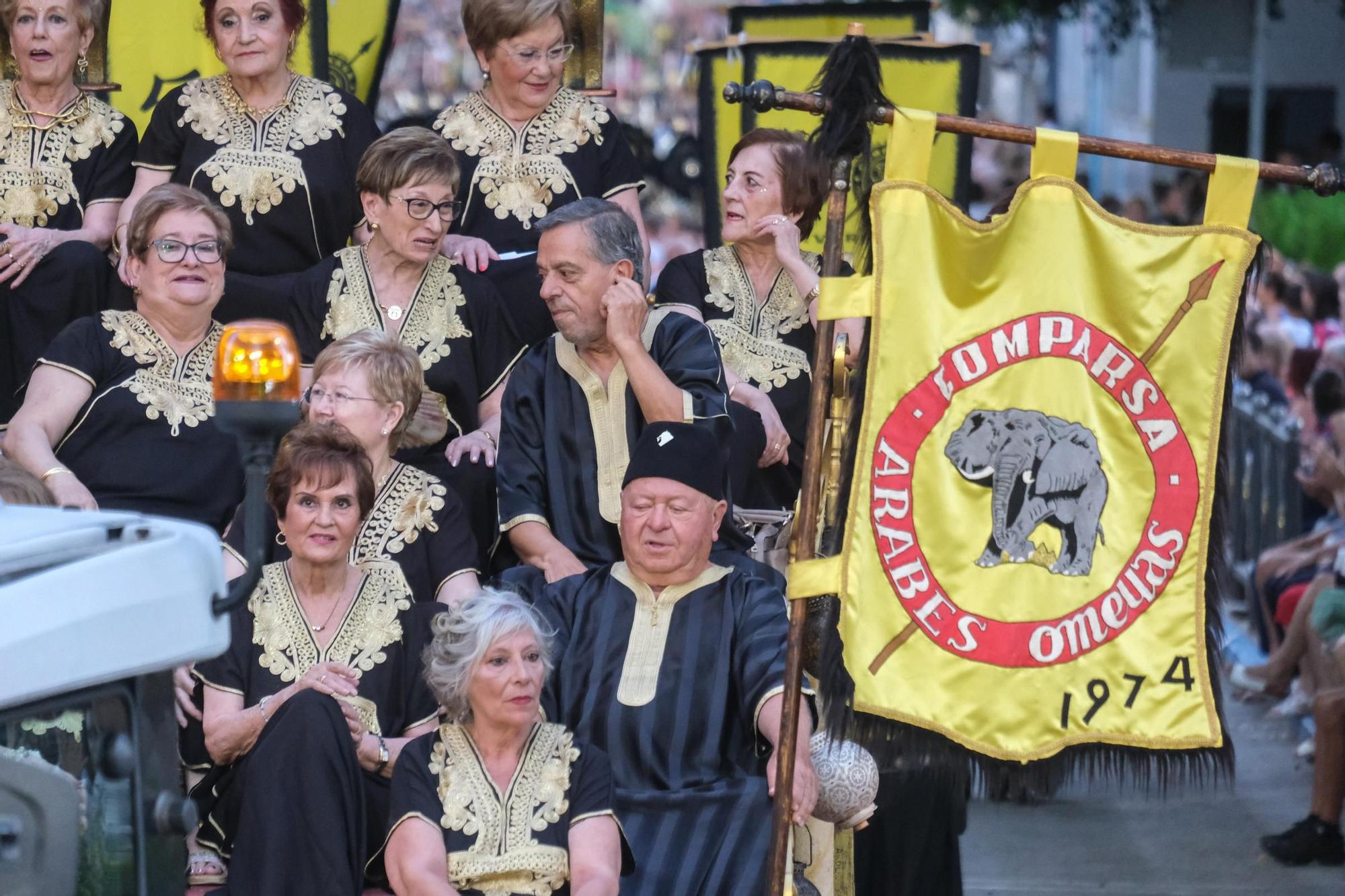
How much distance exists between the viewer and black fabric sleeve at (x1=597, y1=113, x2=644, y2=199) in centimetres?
667

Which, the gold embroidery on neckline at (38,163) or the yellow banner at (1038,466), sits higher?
the gold embroidery on neckline at (38,163)

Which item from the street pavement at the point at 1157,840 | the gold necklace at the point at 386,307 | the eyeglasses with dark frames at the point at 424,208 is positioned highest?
the eyeglasses with dark frames at the point at 424,208

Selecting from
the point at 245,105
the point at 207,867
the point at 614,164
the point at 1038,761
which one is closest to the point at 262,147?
the point at 245,105

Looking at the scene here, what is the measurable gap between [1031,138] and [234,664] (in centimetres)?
214

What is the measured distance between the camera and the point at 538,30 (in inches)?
253

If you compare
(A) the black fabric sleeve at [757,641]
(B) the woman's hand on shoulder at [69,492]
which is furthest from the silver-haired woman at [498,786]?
(B) the woman's hand on shoulder at [69,492]

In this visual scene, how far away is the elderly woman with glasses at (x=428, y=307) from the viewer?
233 inches

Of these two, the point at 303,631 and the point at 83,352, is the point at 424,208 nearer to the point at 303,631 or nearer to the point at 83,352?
the point at 83,352

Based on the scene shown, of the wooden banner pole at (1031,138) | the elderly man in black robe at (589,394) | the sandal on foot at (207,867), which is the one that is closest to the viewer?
the wooden banner pole at (1031,138)

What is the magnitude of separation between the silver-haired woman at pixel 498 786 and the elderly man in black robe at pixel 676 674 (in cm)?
19

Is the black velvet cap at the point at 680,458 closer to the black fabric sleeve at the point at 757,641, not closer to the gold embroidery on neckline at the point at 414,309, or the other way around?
the black fabric sleeve at the point at 757,641

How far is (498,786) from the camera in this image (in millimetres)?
4641

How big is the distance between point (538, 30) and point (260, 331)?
11.2ft

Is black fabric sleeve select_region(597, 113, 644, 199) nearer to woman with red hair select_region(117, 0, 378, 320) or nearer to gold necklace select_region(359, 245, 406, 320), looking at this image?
woman with red hair select_region(117, 0, 378, 320)
